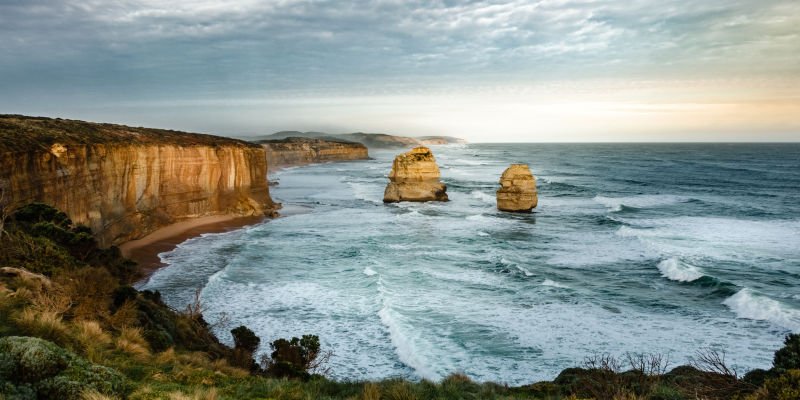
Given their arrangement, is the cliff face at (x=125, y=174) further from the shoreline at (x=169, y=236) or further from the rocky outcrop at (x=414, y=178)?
the rocky outcrop at (x=414, y=178)

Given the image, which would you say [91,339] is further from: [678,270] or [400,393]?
[678,270]

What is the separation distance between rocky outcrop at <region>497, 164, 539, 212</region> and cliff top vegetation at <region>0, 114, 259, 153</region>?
25.5 m

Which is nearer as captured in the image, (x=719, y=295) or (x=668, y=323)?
(x=668, y=323)

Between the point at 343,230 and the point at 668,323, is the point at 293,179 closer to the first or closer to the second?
the point at 343,230

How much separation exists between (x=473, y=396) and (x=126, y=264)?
1876cm

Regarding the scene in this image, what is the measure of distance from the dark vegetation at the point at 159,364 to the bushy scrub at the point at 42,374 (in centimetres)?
1

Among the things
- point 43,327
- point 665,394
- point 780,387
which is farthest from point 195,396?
point 780,387

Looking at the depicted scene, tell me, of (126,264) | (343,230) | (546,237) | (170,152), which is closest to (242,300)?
(126,264)

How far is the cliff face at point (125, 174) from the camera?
23.5m

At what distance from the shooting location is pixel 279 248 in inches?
1265

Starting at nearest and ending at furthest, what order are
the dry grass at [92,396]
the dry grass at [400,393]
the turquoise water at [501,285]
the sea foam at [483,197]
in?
the dry grass at [92,396] → the dry grass at [400,393] → the turquoise water at [501,285] → the sea foam at [483,197]

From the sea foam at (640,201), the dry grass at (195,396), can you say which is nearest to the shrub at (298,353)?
the dry grass at (195,396)

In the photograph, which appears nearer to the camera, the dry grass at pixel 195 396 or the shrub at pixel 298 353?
the dry grass at pixel 195 396

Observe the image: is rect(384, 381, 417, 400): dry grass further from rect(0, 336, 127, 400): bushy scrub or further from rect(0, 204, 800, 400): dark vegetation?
rect(0, 336, 127, 400): bushy scrub
